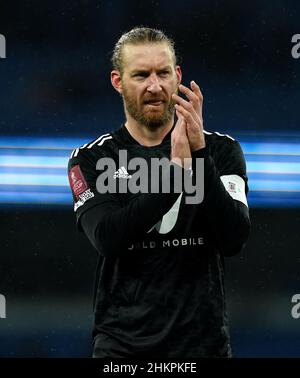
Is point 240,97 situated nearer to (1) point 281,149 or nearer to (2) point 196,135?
(1) point 281,149

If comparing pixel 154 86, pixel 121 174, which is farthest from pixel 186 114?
pixel 121 174

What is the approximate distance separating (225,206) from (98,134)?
171 centimetres

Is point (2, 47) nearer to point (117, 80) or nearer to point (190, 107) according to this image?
point (117, 80)

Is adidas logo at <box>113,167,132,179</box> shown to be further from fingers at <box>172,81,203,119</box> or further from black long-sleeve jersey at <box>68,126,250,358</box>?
fingers at <box>172,81,203,119</box>

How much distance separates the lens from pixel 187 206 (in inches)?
84.6

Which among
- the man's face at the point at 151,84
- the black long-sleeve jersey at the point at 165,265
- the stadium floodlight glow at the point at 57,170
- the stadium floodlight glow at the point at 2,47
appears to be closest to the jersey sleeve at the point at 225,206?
the black long-sleeve jersey at the point at 165,265

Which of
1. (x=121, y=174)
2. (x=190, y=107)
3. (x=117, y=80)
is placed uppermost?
(x=117, y=80)

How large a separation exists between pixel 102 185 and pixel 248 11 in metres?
1.86

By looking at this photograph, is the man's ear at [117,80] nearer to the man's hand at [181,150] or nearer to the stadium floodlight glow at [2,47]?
the man's hand at [181,150]

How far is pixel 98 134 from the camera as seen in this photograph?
3.69m

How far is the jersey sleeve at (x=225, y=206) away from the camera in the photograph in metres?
2.03

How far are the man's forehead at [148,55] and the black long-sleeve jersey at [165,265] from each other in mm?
260

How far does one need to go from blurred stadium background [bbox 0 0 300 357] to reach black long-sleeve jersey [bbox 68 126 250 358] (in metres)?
1.45
